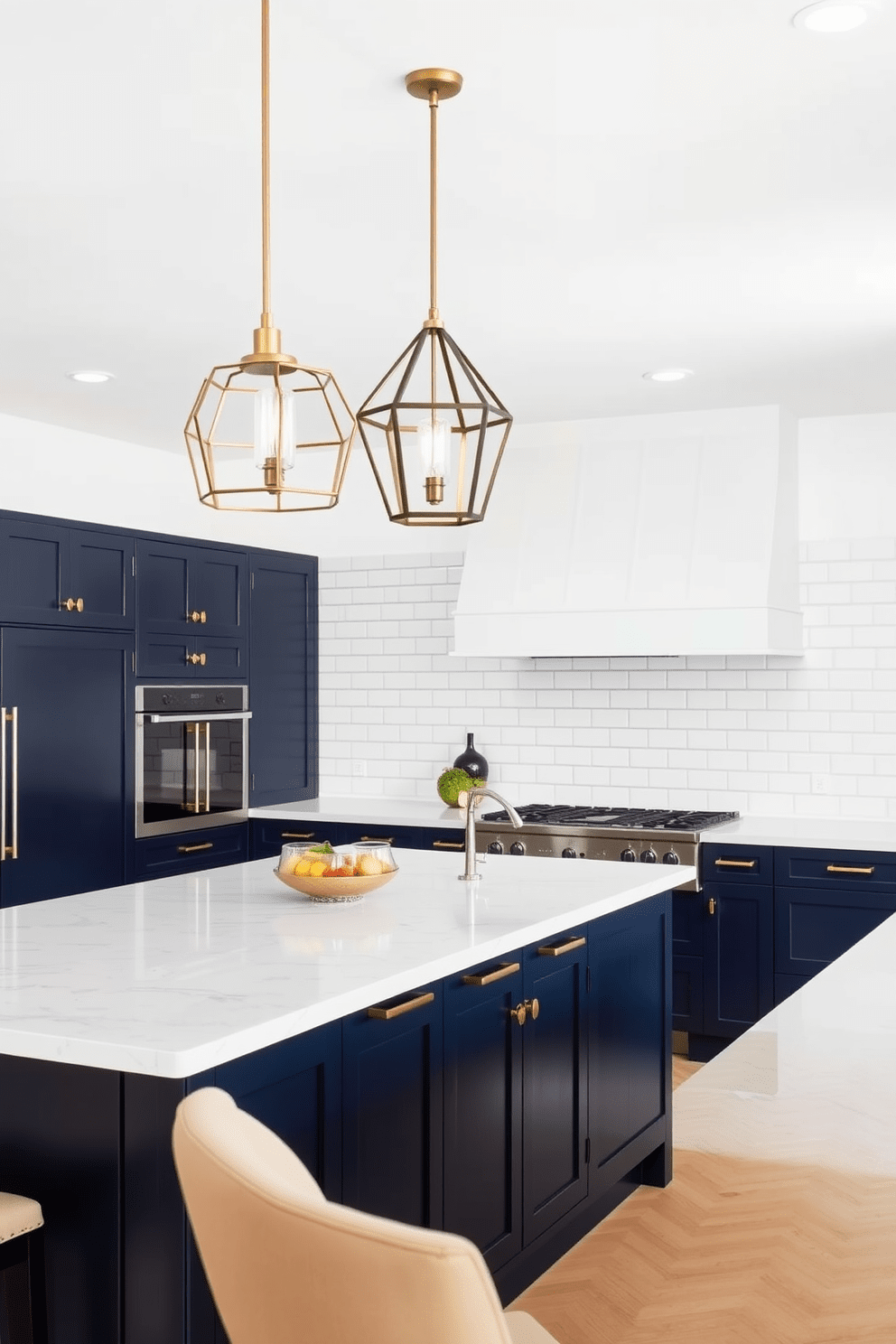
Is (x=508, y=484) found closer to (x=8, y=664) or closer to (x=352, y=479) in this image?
(x=352, y=479)

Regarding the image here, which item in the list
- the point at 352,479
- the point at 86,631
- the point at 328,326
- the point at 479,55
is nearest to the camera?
the point at 479,55

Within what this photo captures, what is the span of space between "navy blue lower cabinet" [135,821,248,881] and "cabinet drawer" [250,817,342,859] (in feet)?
0.20

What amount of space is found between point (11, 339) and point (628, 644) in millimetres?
2811

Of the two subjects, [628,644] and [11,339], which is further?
[628,644]

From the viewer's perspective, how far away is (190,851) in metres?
6.23

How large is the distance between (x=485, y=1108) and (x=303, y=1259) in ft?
6.32

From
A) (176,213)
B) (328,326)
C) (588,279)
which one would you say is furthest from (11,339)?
(588,279)

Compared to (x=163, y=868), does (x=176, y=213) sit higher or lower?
higher

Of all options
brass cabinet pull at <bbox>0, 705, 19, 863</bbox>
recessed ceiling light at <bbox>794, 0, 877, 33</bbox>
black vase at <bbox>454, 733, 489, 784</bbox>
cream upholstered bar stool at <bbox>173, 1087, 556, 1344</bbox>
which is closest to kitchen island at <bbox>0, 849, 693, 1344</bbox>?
cream upholstered bar stool at <bbox>173, 1087, 556, 1344</bbox>

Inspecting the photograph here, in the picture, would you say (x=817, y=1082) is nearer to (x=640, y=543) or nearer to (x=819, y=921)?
(x=819, y=921)

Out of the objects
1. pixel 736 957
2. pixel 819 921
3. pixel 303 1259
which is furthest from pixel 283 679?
pixel 303 1259

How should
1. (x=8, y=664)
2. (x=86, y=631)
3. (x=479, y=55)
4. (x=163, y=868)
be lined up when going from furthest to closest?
(x=163, y=868) < (x=86, y=631) < (x=8, y=664) < (x=479, y=55)

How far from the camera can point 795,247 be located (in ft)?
12.5

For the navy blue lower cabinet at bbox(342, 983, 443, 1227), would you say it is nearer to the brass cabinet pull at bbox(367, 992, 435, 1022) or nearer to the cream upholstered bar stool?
the brass cabinet pull at bbox(367, 992, 435, 1022)
